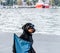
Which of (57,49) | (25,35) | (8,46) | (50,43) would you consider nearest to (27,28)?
(25,35)

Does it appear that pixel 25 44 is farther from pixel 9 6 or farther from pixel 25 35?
pixel 9 6

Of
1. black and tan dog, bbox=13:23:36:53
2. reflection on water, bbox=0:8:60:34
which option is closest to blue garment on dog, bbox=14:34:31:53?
black and tan dog, bbox=13:23:36:53

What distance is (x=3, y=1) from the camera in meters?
113

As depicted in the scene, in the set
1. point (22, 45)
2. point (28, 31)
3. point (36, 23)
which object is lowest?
point (36, 23)

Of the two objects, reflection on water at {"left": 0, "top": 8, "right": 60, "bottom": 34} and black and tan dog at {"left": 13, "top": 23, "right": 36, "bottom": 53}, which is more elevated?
black and tan dog at {"left": 13, "top": 23, "right": 36, "bottom": 53}

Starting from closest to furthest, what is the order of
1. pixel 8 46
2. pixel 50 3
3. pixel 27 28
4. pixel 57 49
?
pixel 27 28 < pixel 57 49 < pixel 8 46 < pixel 50 3

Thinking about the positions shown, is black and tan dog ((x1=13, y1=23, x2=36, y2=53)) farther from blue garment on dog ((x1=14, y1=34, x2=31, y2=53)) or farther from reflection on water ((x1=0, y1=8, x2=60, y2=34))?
reflection on water ((x1=0, y1=8, x2=60, y2=34))

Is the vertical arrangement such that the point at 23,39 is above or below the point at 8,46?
above

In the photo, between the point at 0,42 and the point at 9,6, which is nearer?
the point at 0,42

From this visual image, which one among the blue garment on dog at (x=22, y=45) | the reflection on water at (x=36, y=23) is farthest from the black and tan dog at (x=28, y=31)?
the reflection on water at (x=36, y=23)

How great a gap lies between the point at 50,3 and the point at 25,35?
115262 millimetres

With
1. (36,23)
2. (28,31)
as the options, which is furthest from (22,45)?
(36,23)

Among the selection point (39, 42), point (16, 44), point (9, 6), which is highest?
point (16, 44)

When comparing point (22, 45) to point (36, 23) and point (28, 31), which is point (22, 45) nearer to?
point (28, 31)
